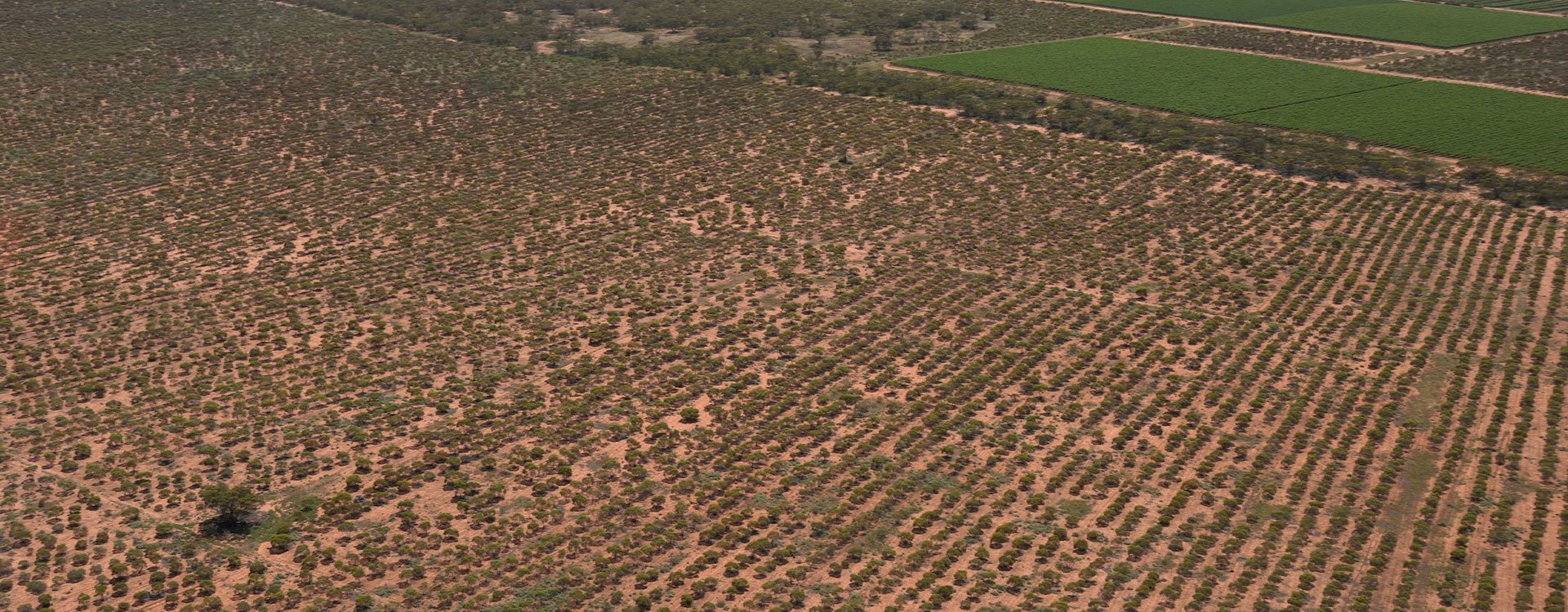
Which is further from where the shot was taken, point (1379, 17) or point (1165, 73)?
point (1379, 17)

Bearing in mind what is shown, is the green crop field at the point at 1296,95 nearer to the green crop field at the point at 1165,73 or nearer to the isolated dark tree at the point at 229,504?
→ the green crop field at the point at 1165,73

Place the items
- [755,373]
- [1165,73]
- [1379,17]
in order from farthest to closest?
[1379,17] → [1165,73] → [755,373]

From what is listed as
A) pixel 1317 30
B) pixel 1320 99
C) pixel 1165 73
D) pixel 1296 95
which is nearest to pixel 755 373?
pixel 1320 99

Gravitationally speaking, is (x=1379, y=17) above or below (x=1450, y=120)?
above

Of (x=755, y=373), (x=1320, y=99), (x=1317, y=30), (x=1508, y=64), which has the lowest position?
(x=755, y=373)

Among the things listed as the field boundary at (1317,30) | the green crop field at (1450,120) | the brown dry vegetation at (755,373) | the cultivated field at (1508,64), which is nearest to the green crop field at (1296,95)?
the green crop field at (1450,120)

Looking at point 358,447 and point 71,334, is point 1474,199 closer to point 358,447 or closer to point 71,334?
point 358,447

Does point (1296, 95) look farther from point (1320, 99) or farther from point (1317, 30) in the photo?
point (1317, 30)
